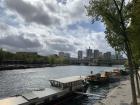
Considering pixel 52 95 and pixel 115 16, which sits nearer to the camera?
pixel 115 16

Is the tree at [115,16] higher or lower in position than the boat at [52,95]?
higher

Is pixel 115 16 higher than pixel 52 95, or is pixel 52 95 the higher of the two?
pixel 115 16

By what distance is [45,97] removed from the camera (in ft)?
157

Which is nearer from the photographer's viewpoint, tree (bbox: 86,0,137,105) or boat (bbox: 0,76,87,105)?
tree (bbox: 86,0,137,105)

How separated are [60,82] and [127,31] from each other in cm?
3159

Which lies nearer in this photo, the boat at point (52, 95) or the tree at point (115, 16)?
the tree at point (115, 16)

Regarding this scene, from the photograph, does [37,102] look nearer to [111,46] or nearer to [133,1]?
[111,46]

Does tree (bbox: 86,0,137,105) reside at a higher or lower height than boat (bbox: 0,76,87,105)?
higher

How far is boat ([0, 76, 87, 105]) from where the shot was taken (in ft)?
136

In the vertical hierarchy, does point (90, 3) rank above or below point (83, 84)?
above

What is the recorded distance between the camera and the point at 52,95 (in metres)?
50.5

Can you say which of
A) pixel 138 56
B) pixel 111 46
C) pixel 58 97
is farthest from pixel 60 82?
pixel 111 46

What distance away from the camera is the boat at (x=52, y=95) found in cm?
4153

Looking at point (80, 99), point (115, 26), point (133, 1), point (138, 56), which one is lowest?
point (80, 99)
